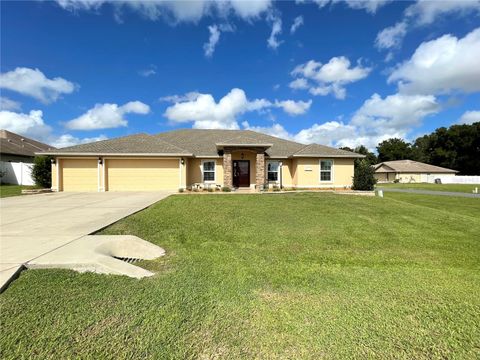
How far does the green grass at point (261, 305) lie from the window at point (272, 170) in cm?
1289

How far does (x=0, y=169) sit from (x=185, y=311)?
28.0 m

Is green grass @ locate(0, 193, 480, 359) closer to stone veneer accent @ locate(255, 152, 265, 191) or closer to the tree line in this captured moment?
stone veneer accent @ locate(255, 152, 265, 191)

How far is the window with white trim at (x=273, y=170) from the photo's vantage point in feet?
60.6

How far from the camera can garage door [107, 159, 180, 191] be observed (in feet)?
53.4

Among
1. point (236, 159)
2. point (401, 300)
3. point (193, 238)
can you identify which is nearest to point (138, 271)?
point (193, 238)

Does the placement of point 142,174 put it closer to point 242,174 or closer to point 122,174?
point 122,174

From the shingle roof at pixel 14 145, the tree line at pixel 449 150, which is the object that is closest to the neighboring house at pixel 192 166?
the shingle roof at pixel 14 145

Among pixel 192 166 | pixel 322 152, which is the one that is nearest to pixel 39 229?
pixel 192 166

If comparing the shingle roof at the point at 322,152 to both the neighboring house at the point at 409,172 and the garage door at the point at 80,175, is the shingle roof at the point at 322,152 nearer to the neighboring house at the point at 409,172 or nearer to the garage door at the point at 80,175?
the garage door at the point at 80,175

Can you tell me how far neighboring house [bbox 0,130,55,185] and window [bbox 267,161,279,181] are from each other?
17.4 metres

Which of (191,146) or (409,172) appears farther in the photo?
(409,172)

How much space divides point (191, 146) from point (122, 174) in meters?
5.65

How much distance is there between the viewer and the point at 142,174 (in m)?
16.5

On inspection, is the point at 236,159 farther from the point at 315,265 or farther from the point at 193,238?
the point at 315,265
